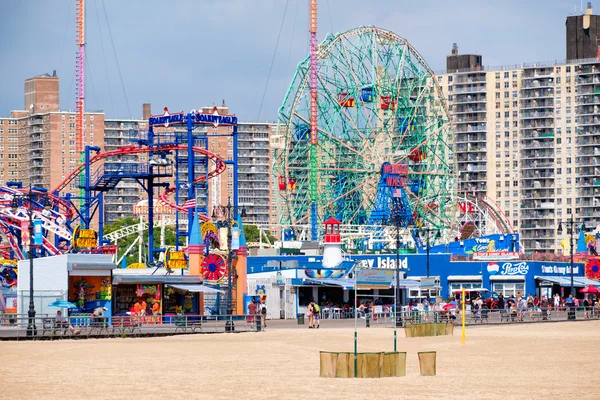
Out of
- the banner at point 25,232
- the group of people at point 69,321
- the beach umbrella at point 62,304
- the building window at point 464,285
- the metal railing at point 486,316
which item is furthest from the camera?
the building window at point 464,285

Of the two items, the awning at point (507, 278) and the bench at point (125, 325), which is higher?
the awning at point (507, 278)

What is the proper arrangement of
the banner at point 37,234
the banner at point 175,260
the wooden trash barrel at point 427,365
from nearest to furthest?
the wooden trash barrel at point 427,365
the banner at point 175,260
the banner at point 37,234

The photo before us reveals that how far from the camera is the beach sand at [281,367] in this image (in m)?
33.4

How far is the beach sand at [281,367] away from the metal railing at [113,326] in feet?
7.88

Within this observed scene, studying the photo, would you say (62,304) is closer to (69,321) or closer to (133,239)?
(69,321)

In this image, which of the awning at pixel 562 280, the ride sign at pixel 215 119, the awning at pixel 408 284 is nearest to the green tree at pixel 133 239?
the awning at pixel 562 280

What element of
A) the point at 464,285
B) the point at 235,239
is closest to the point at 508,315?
the point at 235,239

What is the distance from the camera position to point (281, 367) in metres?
41.9

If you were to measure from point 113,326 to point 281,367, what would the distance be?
21.2 m

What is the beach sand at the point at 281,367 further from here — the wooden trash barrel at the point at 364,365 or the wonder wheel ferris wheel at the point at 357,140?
the wonder wheel ferris wheel at the point at 357,140

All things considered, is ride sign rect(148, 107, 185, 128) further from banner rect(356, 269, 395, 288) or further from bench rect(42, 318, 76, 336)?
bench rect(42, 318, 76, 336)

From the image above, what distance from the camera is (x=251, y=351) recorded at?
5009cm

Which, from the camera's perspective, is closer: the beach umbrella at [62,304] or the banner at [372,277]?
the beach umbrella at [62,304]

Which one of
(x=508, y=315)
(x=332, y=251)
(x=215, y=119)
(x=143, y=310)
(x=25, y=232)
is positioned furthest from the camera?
(x=332, y=251)
